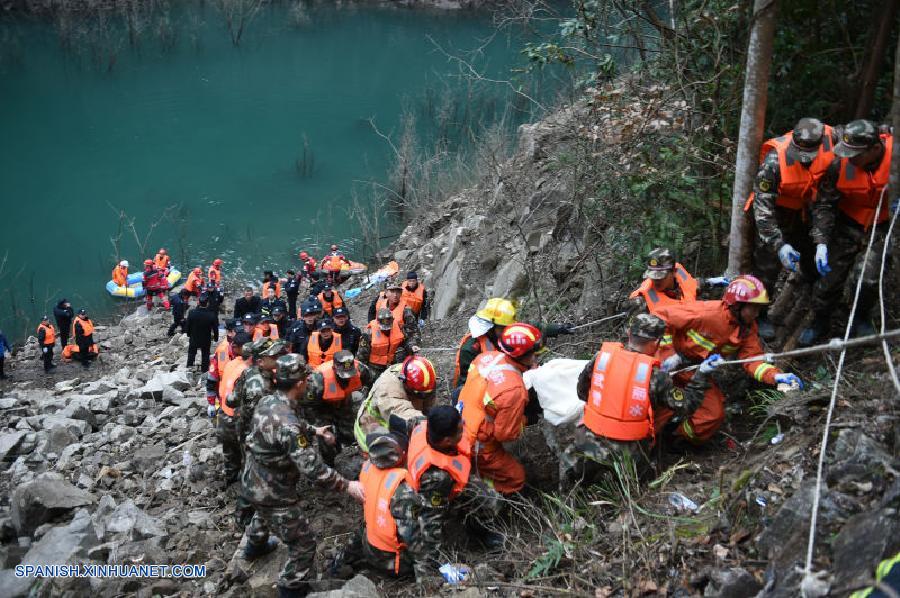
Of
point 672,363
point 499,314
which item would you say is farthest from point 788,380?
point 499,314

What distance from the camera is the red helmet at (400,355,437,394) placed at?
5742mm

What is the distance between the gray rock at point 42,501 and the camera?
6.94 meters

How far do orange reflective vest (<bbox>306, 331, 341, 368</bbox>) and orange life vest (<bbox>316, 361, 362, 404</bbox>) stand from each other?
1.08m

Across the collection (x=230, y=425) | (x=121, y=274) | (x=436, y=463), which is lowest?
(x=121, y=274)

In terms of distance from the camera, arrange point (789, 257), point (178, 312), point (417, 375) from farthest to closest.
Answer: point (178, 312) → point (417, 375) → point (789, 257)

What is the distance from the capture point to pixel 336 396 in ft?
21.9

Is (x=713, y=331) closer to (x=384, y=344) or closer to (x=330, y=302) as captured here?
(x=384, y=344)

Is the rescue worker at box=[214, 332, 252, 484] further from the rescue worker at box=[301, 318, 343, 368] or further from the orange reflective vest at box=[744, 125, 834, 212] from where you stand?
the orange reflective vest at box=[744, 125, 834, 212]

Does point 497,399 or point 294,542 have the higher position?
point 497,399

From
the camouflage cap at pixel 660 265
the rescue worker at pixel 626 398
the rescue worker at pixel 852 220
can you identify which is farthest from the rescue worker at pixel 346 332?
the rescue worker at pixel 852 220

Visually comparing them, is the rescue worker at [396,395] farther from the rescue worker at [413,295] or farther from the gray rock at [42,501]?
the rescue worker at [413,295]

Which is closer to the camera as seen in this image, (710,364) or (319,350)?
(710,364)

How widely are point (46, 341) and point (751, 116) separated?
13283mm

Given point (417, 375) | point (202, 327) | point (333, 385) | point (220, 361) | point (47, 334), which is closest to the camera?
point (417, 375)
